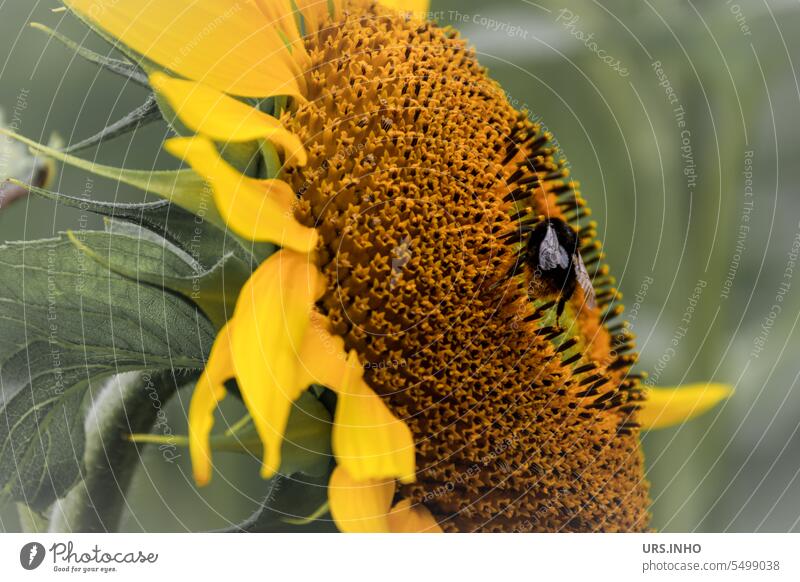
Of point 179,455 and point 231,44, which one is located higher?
point 231,44

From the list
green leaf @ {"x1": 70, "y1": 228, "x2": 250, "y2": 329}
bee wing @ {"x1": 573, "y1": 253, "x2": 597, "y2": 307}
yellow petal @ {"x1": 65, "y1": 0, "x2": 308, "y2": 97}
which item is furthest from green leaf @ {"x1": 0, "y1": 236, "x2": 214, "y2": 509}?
bee wing @ {"x1": 573, "y1": 253, "x2": 597, "y2": 307}

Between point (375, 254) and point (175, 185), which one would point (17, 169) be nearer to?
point (175, 185)

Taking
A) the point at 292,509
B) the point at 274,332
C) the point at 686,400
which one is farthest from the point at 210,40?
the point at 686,400

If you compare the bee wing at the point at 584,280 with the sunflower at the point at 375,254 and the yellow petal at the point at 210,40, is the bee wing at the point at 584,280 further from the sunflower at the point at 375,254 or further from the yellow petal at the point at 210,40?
the yellow petal at the point at 210,40

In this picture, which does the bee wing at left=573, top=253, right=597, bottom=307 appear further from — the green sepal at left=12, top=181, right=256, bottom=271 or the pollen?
the green sepal at left=12, top=181, right=256, bottom=271

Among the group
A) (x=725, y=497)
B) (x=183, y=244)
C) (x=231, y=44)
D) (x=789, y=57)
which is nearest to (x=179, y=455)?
(x=183, y=244)
